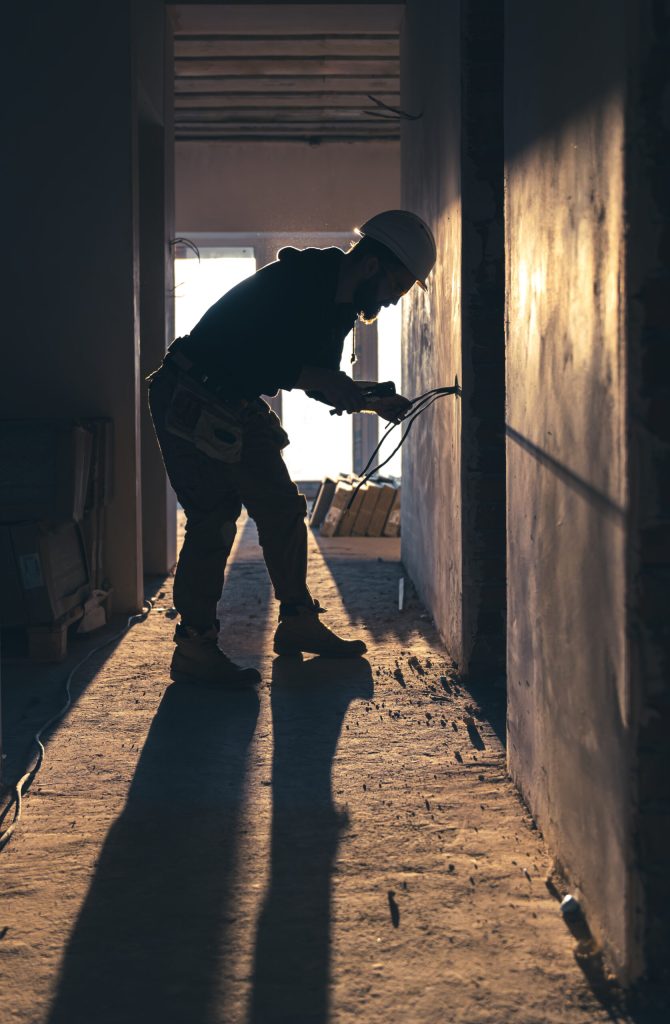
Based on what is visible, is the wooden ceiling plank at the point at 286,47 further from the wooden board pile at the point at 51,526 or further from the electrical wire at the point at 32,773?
the electrical wire at the point at 32,773

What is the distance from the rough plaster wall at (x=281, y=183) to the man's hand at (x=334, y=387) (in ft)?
23.4

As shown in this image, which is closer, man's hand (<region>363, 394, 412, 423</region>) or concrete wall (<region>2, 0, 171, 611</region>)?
man's hand (<region>363, 394, 412, 423</region>)

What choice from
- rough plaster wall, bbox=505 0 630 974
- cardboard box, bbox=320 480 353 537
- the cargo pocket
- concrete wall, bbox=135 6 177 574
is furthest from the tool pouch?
cardboard box, bbox=320 480 353 537

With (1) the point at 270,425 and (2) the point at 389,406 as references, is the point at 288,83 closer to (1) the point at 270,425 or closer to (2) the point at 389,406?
(1) the point at 270,425

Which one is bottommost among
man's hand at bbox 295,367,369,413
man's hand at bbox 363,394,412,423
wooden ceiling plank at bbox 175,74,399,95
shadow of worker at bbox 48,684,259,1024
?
shadow of worker at bbox 48,684,259,1024

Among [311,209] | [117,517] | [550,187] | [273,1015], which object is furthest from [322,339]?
[311,209]

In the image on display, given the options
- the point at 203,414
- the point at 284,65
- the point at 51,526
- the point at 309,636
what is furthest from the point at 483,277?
the point at 284,65

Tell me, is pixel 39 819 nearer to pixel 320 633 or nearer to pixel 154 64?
pixel 320 633

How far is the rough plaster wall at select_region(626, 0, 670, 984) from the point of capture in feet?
5.71

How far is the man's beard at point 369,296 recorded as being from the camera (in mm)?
3781

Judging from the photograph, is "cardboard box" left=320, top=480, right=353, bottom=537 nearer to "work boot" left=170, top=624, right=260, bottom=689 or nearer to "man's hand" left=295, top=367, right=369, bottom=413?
"work boot" left=170, top=624, right=260, bottom=689

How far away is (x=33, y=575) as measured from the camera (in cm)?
432

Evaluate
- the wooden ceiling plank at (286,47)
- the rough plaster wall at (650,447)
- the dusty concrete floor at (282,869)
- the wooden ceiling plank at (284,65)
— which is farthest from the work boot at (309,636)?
the wooden ceiling plank at (284,65)

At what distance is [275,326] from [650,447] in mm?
2200
